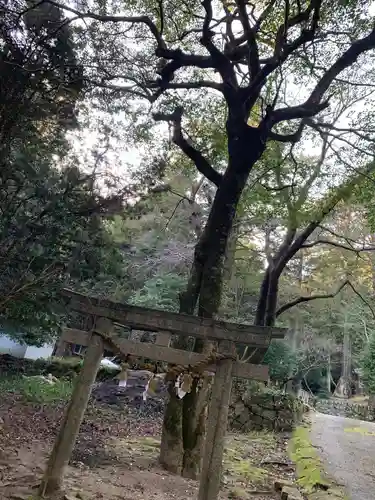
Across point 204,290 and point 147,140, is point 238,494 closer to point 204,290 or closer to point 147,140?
point 204,290

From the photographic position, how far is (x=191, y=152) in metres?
6.88

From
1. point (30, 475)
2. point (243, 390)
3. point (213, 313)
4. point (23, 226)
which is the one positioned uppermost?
point (23, 226)

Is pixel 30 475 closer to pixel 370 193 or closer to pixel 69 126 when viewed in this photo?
pixel 69 126

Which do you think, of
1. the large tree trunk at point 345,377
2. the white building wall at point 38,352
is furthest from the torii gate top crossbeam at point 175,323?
the large tree trunk at point 345,377

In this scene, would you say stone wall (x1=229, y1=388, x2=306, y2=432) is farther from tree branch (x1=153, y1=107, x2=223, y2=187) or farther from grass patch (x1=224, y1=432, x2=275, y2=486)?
tree branch (x1=153, y1=107, x2=223, y2=187)

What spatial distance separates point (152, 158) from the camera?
8.45m

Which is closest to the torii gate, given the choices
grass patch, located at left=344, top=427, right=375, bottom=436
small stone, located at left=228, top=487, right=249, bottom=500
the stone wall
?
small stone, located at left=228, top=487, right=249, bottom=500

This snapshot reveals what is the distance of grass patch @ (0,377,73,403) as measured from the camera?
27.0 feet

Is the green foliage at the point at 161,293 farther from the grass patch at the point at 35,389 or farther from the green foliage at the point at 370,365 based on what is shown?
the green foliage at the point at 370,365

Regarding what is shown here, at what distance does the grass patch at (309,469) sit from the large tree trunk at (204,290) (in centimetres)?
180

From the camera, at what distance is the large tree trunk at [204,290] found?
5.82 m

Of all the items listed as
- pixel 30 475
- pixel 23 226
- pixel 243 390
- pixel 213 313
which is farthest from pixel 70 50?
pixel 243 390

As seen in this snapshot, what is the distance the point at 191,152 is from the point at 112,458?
497 cm

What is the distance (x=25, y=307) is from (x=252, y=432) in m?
7.04
